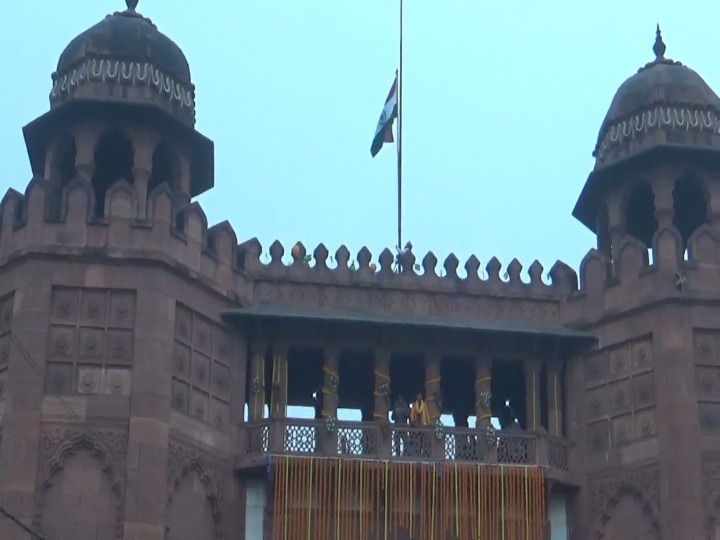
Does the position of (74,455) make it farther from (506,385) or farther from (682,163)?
(682,163)

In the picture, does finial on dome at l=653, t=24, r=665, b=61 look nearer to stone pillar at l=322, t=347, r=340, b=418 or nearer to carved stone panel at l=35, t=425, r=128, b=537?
stone pillar at l=322, t=347, r=340, b=418

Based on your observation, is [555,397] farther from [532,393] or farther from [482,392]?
[482,392]

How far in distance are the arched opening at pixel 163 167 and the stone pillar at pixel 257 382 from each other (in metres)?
3.81

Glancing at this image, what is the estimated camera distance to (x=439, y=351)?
30.4 m

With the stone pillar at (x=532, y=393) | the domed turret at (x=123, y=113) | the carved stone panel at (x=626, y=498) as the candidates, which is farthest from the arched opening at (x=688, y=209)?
the domed turret at (x=123, y=113)

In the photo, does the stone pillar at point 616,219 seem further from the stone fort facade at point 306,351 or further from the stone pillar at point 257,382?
the stone pillar at point 257,382

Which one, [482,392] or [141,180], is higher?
[141,180]

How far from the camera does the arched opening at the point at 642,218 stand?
32.7 m

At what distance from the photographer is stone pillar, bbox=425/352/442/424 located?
30000 millimetres

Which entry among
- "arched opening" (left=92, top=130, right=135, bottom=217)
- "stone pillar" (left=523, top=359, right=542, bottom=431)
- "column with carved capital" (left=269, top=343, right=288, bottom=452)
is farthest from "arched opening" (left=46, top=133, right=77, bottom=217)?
"stone pillar" (left=523, top=359, right=542, bottom=431)

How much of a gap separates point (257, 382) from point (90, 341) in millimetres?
3589

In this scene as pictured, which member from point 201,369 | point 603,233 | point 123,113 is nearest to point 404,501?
point 201,369

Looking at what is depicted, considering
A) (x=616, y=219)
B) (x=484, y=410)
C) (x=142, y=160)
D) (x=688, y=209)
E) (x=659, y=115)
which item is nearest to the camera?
(x=142, y=160)

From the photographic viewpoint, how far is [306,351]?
30516 millimetres
